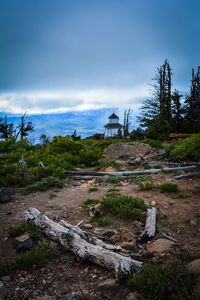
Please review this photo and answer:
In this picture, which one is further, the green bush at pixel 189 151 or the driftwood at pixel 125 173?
the green bush at pixel 189 151

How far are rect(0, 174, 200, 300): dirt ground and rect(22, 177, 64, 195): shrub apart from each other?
0.32 meters

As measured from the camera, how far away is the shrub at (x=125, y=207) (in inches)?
313

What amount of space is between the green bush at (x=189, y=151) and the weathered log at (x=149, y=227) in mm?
8111

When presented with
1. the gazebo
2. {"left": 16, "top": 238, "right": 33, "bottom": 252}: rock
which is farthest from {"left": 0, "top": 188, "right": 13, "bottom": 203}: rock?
the gazebo

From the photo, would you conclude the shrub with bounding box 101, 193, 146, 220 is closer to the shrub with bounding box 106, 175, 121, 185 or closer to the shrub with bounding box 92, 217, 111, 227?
the shrub with bounding box 92, 217, 111, 227

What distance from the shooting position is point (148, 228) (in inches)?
277

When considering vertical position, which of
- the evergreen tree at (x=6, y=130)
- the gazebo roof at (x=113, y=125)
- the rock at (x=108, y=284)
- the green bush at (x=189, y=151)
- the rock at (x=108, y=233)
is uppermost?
the gazebo roof at (x=113, y=125)

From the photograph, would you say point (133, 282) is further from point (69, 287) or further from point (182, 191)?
point (182, 191)

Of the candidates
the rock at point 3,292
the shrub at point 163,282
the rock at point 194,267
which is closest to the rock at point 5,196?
the rock at point 3,292

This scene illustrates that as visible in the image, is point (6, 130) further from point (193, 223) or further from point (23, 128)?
point (193, 223)

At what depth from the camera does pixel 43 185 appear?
11.6 metres

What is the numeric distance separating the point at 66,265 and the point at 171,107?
30635 mm

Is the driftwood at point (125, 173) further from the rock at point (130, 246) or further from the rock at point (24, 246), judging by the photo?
the rock at point (130, 246)

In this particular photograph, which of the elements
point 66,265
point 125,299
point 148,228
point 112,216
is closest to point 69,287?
point 66,265
